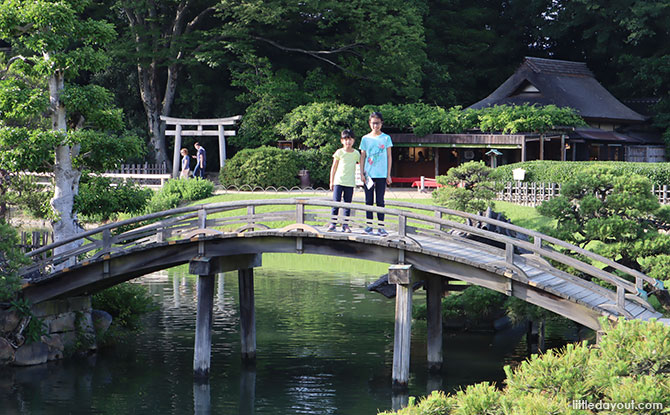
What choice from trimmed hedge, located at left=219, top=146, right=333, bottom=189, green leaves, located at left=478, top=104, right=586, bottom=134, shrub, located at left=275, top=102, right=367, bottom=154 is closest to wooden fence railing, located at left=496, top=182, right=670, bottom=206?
green leaves, located at left=478, top=104, right=586, bottom=134

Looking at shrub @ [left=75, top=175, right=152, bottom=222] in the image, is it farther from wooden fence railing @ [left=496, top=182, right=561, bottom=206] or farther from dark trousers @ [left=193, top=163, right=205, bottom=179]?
dark trousers @ [left=193, top=163, right=205, bottom=179]

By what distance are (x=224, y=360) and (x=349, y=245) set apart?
4591mm

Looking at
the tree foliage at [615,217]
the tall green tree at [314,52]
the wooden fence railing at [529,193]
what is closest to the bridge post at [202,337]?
the tree foliage at [615,217]

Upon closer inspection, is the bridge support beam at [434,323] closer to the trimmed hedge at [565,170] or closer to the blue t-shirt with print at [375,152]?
the blue t-shirt with print at [375,152]

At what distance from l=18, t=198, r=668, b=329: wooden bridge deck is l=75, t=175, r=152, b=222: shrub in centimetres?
115

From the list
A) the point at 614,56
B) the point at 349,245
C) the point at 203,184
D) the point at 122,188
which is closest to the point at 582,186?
the point at 349,245

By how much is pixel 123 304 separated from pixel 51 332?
2567 mm

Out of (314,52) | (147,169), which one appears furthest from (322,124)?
(147,169)

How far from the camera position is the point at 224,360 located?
65.3ft

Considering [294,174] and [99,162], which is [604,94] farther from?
[99,162]

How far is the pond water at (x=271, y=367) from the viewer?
16516 mm

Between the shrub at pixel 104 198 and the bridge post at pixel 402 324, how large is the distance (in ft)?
23.3

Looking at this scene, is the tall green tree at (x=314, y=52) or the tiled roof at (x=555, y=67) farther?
the tiled roof at (x=555, y=67)

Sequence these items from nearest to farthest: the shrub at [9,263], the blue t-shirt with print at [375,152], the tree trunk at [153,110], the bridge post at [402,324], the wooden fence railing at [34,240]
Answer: the bridge post at [402,324], the blue t-shirt with print at [375,152], the shrub at [9,263], the wooden fence railing at [34,240], the tree trunk at [153,110]
